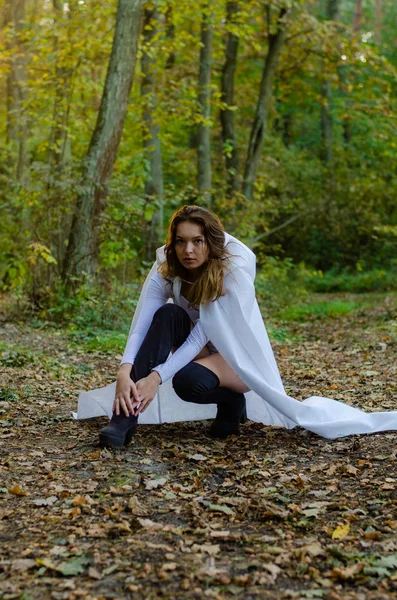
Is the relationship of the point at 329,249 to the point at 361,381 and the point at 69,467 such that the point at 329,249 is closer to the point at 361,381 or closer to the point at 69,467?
the point at 361,381

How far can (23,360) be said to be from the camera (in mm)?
7410

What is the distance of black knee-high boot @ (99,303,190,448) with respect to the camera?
14.5 ft

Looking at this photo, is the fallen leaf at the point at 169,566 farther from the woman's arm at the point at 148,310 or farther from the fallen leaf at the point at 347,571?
the woman's arm at the point at 148,310

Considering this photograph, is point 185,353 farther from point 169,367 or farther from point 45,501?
point 45,501

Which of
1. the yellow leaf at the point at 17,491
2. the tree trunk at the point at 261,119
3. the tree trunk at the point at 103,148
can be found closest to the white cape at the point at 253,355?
the yellow leaf at the point at 17,491

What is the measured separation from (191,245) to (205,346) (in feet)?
2.42

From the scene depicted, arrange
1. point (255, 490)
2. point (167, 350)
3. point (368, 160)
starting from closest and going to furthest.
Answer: point (255, 490) < point (167, 350) < point (368, 160)

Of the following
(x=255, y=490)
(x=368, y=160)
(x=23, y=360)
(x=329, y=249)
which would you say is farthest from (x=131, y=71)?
(x=368, y=160)

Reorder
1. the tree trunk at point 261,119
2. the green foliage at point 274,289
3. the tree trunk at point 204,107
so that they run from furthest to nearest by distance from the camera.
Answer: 1. the tree trunk at point 261,119
2. the tree trunk at point 204,107
3. the green foliage at point 274,289

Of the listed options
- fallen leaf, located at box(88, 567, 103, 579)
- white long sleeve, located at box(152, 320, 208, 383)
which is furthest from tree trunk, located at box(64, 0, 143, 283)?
fallen leaf, located at box(88, 567, 103, 579)

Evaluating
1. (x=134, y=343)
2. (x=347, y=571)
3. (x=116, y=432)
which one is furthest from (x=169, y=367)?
(x=347, y=571)

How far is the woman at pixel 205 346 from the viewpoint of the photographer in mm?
4434

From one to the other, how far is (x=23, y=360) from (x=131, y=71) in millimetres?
5308

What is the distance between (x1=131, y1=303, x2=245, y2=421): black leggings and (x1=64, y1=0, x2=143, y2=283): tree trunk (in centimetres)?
585
